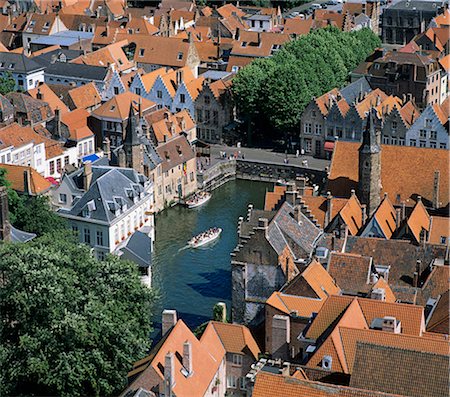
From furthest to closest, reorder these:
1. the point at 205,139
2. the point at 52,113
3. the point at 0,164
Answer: the point at 205,139 → the point at 52,113 → the point at 0,164

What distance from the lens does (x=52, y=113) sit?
97.1 meters

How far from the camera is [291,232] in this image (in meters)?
64.2

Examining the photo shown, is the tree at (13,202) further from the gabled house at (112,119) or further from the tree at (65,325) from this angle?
the gabled house at (112,119)

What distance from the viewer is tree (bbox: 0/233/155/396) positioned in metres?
54.6

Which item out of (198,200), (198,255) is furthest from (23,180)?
(198,200)

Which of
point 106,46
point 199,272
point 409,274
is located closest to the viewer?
point 409,274

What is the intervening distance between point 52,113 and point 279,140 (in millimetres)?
23330

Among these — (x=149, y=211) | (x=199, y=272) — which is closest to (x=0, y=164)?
(x=149, y=211)

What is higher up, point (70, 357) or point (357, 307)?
point (357, 307)

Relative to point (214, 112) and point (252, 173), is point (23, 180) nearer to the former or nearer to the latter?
point (252, 173)

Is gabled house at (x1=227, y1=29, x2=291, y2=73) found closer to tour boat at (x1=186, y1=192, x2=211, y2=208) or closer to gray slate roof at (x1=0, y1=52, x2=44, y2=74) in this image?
gray slate roof at (x1=0, y1=52, x2=44, y2=74)

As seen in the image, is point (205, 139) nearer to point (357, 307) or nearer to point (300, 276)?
point (300, 276)

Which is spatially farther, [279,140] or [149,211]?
[279,140]

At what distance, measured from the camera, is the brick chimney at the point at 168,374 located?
49.5 m
